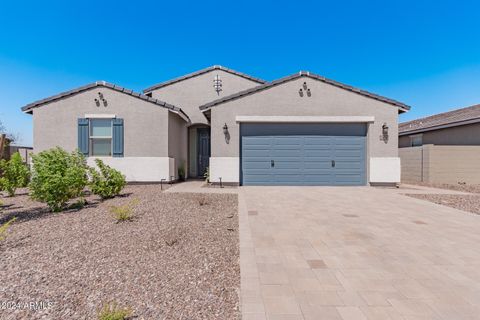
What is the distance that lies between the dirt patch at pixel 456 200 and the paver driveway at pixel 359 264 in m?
0.92

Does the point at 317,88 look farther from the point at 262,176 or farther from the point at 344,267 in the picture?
the point at 344,267

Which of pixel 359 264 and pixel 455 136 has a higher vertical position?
pixel 455 136

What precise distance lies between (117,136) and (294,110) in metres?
8.07

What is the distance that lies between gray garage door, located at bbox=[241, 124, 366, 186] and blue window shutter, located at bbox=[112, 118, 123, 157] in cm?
550

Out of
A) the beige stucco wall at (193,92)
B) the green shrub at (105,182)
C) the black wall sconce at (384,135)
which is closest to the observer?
the green shrub at (105,182)

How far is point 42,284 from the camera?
251 cm

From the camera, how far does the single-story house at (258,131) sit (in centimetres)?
986

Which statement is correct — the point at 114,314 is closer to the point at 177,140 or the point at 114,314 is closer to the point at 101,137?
the point at 101,137

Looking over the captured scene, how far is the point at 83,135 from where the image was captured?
32.3 feet

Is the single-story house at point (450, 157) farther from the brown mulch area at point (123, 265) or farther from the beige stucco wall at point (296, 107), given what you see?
the brown mulch area at point (123, 265)

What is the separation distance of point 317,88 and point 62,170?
387 inches

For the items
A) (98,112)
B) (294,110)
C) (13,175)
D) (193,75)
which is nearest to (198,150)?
(193,75)

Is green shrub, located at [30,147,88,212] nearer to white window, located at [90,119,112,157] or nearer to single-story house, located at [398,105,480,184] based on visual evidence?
white window, located at [90,119,112,157]

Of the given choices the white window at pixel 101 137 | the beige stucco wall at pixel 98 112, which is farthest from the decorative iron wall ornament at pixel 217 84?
the white window at pixel 101 137
